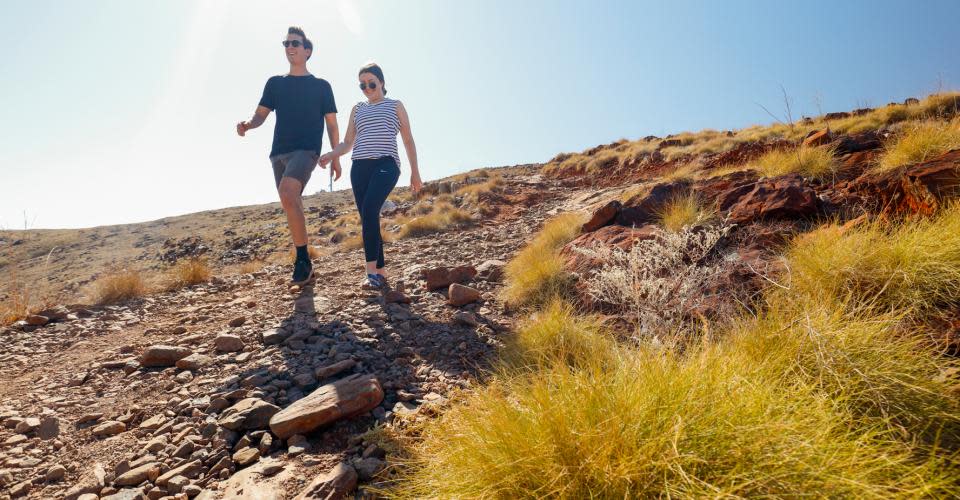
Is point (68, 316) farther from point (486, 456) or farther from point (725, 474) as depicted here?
point (725, 474)

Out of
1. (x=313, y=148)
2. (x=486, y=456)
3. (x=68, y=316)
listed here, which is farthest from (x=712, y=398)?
(x=68, y=316)

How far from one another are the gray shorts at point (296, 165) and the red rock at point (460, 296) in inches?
70.7

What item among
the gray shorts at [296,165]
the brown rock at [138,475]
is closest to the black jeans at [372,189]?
the gray shorts at [296,165]

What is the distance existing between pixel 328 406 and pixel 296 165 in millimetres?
2741

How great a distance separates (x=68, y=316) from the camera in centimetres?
372

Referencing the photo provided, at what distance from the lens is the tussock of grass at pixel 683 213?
12.2 ft

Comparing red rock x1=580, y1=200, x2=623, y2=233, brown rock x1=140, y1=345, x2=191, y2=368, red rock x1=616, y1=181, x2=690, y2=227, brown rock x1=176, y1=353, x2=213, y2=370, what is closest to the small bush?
red rock x1=616, y1=181, x2=690, y2=227

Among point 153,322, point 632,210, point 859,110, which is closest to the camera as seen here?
point 153,322

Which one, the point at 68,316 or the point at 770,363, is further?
the point at 68,316

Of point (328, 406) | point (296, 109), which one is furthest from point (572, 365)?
point (296, 109)

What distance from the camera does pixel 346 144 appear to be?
4191 millimetres

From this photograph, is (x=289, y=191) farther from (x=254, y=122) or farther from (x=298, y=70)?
(x=298, y=70)

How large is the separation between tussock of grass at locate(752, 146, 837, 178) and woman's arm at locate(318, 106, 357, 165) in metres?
4.29

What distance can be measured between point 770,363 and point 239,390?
2.40 metres
